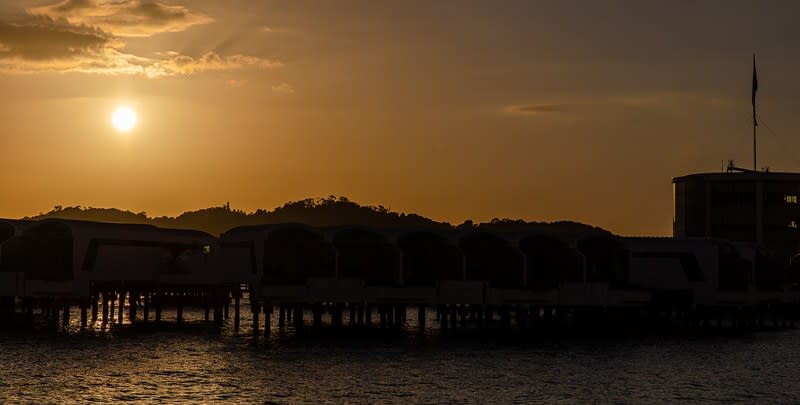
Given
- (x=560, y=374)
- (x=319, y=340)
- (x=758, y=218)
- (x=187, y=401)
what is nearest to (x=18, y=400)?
(x=187, y=401)

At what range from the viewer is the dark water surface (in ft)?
149

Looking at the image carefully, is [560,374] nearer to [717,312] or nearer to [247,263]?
[247,263]

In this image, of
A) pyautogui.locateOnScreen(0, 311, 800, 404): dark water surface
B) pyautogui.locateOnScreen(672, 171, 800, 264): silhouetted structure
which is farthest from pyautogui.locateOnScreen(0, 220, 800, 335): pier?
pyautogui.locateOnScreen(672, 171, 800, 264): silhouetted structure

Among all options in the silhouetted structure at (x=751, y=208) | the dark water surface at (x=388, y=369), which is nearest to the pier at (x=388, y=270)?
the dark water surface at (x=388, y=369)

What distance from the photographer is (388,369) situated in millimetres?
53594

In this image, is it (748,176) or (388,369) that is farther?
(748,176)

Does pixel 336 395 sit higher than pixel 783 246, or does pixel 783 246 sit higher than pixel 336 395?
pixel 783 246

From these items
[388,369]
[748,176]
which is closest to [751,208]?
[748,176]

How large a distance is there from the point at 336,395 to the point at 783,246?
9577 cm

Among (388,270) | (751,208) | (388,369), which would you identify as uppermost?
(751,208)

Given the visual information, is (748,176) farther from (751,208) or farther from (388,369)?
(388,369)

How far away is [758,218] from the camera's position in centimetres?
12825

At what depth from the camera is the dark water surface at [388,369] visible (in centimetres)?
4544

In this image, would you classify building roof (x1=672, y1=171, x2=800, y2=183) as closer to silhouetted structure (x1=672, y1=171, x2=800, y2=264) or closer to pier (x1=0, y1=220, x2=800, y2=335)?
silhouetted structure (x1=672, y1=171, x2=800, y2=264)
